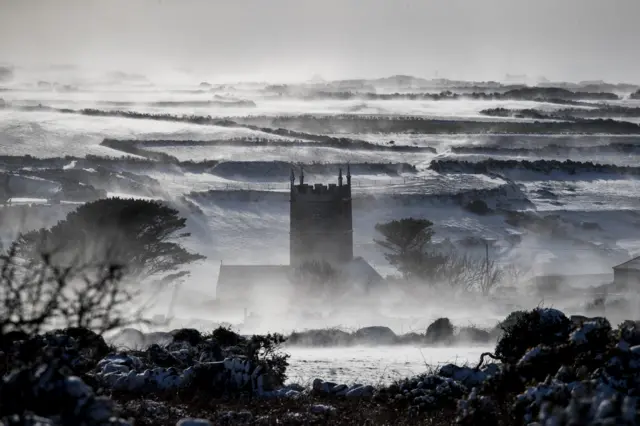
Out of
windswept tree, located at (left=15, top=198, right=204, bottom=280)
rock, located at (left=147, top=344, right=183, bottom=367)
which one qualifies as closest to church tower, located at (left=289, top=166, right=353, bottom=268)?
windswept tree, located at (left=15, top=198, right=204, bottom=280)

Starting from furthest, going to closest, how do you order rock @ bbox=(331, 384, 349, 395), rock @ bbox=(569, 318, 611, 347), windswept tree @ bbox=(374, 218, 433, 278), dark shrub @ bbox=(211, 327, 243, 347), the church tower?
the church tower, windswept tree @ bbox=(374, 218, 433, 278), dark shrub @ bbox=(211, 327, 243, 347), rock @ bbox=(331, 384, 349, 395), rock @ bbox=(569, 318, 611, 347)

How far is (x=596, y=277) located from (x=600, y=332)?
8148 cm

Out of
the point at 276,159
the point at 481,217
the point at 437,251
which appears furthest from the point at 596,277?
the point at 276,159

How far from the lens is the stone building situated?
298ft

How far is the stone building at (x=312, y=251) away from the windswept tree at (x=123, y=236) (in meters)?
5.05

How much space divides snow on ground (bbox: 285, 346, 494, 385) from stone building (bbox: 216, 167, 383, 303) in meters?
48.7

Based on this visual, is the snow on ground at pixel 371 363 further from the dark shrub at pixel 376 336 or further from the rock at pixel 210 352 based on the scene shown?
the dark shrub at pixel 376 336

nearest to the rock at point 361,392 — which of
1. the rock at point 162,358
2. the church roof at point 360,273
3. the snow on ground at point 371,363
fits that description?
the snow on ground at point 371,363

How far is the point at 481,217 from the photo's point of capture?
497 feet

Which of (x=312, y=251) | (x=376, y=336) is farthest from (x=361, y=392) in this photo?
(x=312, y=251)

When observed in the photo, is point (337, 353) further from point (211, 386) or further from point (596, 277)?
point (596, 277)

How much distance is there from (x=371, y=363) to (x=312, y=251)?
7018 cm

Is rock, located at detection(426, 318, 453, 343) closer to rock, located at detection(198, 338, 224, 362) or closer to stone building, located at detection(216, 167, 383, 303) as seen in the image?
rock, located at detection(198, 338, 224, 362)

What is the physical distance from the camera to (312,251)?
10256 centimetres
